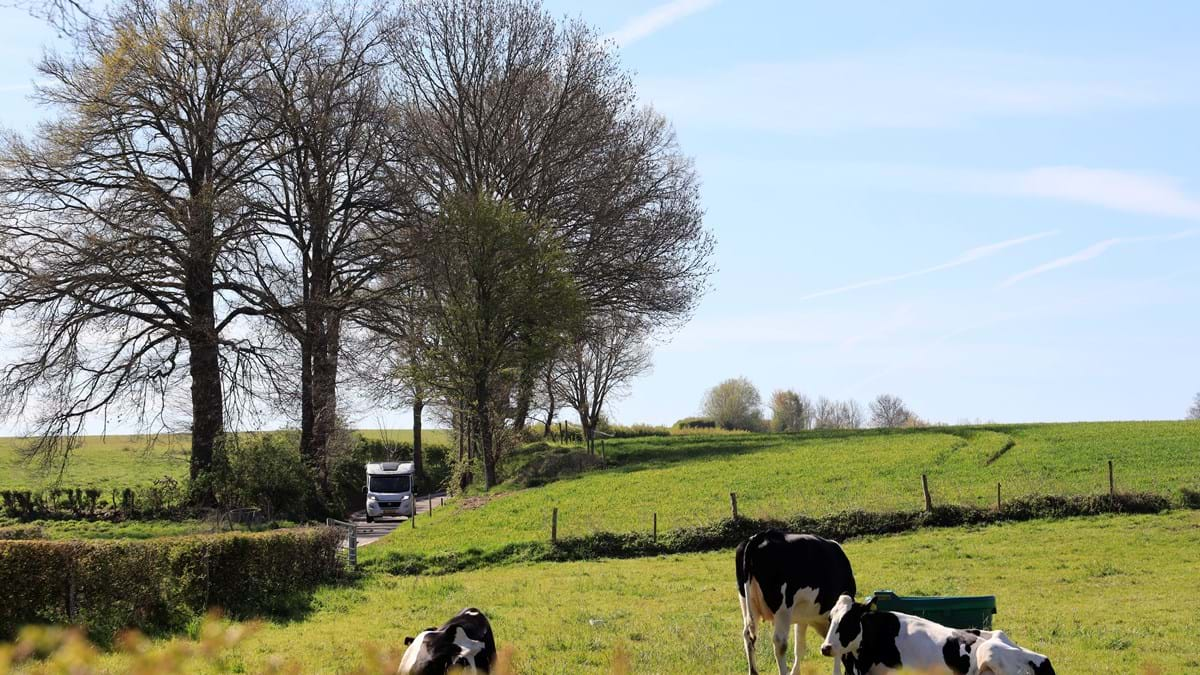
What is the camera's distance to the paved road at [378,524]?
123ft

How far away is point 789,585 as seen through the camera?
11.9 meters

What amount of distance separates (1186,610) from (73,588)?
16613 millimetres

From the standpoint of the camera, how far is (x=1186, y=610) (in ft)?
57.0

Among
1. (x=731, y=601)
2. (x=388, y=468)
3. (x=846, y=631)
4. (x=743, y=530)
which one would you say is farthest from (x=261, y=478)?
(x=846, y=631)

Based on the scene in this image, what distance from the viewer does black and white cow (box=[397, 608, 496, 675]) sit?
887 centimetres

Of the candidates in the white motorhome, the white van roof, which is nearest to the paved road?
the white motorhome

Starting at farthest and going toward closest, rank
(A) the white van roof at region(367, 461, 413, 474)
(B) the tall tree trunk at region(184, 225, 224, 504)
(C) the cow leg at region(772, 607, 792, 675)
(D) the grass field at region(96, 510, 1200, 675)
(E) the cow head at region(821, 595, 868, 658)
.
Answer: (A) the white van roof at region(367, 461, 413, 474), (B) the tall tree trunk at region(184, 225, 224, 504), (D) the grass field at region(96, 510, 1200, 675), (C) the cow leg at region(772, 607, 792, 675), (E) the cow head at region(821, 595, 868, 658)

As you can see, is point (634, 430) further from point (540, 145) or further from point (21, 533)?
point (21, 533)

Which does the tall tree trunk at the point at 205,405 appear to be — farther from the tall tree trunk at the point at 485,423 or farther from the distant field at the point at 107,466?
the tall tree trunk at the point at 485,423

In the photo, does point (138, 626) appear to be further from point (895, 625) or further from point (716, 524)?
point (716, 524)

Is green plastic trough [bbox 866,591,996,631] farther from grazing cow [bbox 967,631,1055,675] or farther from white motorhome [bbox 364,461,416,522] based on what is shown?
white motorhome [bbox 364,461,416,522]

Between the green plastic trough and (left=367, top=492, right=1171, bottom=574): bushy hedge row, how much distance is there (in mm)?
18198

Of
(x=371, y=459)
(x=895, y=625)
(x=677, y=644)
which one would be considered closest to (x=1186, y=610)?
(x=677, y=644)

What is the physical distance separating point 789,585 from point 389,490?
116 feet
